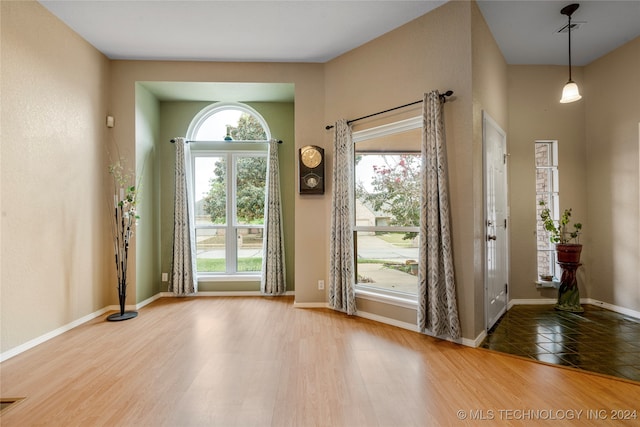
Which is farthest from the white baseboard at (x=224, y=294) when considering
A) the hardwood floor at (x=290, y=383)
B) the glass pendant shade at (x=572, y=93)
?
the glass pendant shade at (x=572, y=93)

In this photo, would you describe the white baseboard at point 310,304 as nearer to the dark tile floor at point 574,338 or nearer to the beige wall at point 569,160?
the dark tile floor at point 574,338

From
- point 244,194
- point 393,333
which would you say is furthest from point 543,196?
point 244,194

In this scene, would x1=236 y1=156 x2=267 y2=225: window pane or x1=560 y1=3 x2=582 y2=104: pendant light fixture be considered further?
x1=236 y1=156 x2=267 y2=225: window pane

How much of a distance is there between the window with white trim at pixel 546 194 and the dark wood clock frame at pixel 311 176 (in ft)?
9.34

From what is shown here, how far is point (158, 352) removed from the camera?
2607 millimetres

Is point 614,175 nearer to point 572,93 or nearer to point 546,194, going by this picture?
point 546,194

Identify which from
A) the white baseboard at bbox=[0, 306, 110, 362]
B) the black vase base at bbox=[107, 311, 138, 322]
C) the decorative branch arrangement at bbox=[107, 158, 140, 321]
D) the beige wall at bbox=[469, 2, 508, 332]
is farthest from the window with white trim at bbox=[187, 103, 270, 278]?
the beige wall at bbox=[469, 2, 508, 332]

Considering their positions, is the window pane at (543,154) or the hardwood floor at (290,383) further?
the window pane at (543,154)

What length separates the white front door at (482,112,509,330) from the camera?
301 centimetres

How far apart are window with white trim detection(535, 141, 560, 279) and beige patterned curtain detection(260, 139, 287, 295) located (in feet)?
11.3

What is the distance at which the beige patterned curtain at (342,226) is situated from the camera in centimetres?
353

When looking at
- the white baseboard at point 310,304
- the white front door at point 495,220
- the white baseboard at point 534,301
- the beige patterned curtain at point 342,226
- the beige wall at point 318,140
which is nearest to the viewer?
the beige wall at point 318,140

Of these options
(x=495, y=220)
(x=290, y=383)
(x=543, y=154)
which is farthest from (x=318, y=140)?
(x=543, y=154)

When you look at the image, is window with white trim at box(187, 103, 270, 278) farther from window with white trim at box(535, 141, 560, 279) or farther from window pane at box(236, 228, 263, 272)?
window with white trim at box(535, 141, 560, 279)
